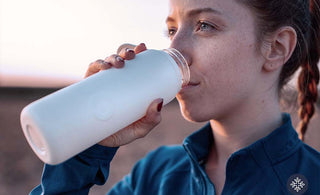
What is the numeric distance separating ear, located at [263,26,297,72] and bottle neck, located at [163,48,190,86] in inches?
11.8

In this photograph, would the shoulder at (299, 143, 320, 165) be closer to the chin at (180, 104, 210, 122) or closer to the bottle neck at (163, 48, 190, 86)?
the chin at (180, 104, 210, 122)

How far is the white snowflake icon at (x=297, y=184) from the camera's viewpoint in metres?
1.10

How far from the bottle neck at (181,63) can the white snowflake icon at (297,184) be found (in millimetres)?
426

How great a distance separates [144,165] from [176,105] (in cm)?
471

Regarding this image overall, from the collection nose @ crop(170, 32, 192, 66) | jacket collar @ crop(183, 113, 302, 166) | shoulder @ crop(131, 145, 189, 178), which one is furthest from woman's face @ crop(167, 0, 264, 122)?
shoulder @ crop(131, 145, 189, 178)

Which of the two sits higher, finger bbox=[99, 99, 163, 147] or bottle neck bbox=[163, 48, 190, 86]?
bottle neck bbox=[163, 48, 190, 86]

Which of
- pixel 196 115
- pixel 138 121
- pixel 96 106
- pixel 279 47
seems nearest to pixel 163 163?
pixel 196 115

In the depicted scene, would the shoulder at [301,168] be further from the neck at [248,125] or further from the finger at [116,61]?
the finger at [116,61]

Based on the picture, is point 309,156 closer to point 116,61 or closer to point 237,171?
point 237,171

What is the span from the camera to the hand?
93 centimetres

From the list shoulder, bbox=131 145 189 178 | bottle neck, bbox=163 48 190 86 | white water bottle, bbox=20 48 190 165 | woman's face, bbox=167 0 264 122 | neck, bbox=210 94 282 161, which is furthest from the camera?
shoulder, bbox=131 145 189 178

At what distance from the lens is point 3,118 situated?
201 inches

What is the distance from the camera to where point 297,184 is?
1.11m

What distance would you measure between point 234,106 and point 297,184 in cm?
29
